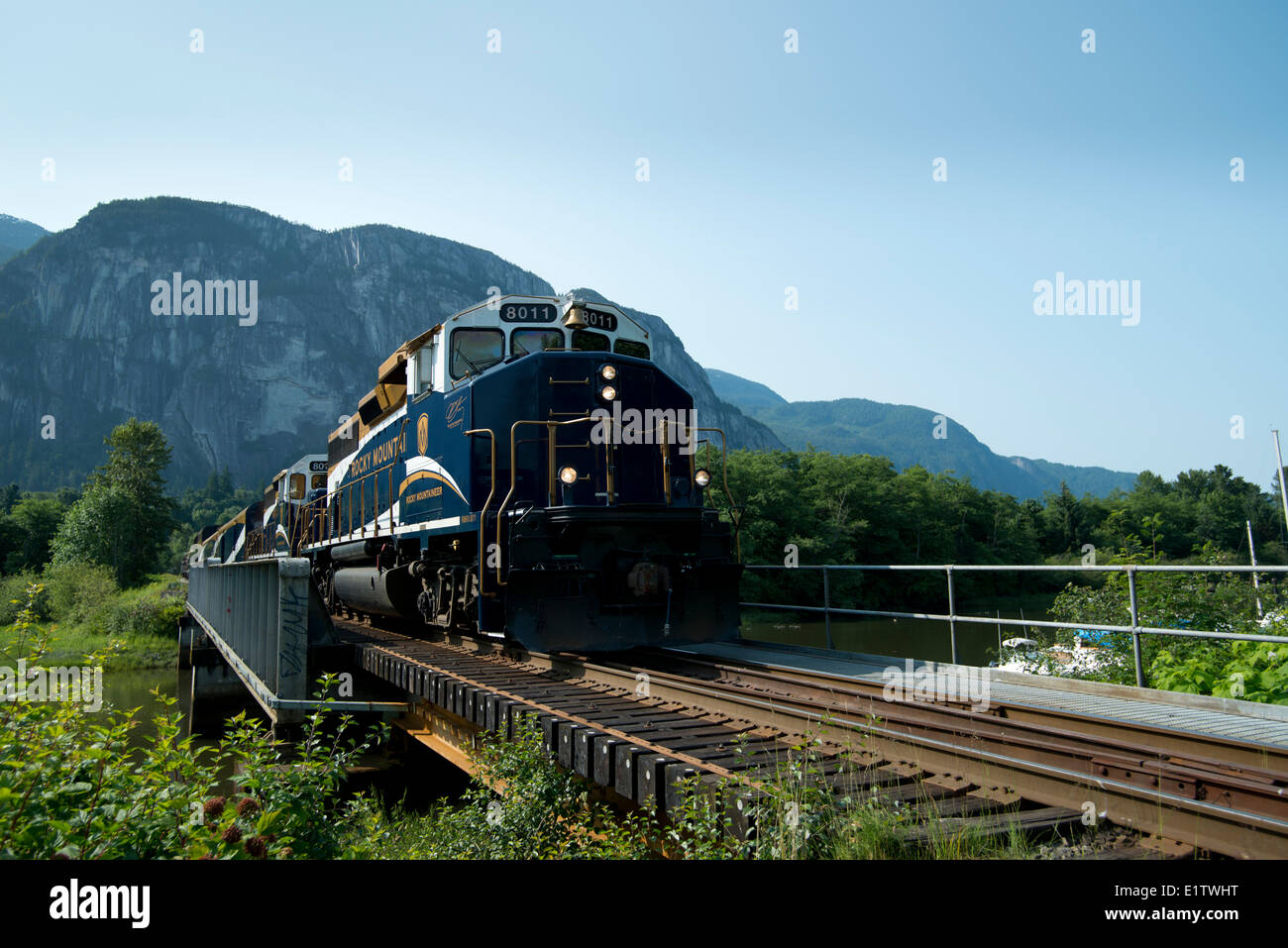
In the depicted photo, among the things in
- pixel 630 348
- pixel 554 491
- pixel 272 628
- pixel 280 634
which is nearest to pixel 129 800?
pixel 280 634

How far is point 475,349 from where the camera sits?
10.2 meters

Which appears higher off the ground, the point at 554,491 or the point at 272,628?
the point at 554,491

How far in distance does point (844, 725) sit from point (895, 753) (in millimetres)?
375

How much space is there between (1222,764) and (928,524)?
53.5 meters

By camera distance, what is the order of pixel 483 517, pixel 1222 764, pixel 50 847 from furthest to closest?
pixel 483 517
pixel 1222 764
pixel 50 847

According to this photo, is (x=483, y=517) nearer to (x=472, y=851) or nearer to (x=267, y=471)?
(x=472, y=851)

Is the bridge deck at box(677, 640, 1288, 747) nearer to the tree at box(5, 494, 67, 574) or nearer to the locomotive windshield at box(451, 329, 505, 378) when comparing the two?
the locomotive windshield at box(451, 329, 505, 378)

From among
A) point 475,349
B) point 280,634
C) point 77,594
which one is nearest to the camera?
point 280,634

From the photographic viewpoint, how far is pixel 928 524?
5509cm

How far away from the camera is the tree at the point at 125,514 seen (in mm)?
52000

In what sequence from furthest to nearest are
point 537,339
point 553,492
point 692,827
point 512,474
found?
point 537,339, point 553,492, point 512,474, point 692,827

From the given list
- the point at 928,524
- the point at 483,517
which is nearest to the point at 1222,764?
the point at 483,517

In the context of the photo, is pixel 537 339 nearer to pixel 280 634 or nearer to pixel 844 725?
pixel 280 634

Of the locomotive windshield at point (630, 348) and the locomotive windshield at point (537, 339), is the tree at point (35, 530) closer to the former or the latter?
the locomotive windshield at point (537, 339)
